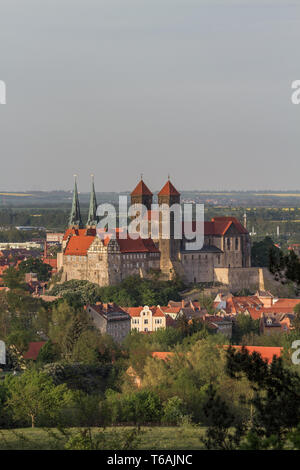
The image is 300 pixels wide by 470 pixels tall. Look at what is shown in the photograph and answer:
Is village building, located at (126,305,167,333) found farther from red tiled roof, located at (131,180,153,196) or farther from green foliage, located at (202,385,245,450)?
green foliage, located at (202,385,245,450)

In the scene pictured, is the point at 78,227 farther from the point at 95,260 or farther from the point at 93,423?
the point at 93,423

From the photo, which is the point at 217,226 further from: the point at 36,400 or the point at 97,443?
the point at 97,443

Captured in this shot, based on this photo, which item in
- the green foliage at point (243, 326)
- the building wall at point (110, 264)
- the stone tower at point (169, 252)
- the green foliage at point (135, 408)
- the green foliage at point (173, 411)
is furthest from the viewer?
the stone tower at point (169, 252)

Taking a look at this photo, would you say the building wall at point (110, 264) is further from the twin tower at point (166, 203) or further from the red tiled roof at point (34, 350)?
the red tiled roof at point (34, 350)

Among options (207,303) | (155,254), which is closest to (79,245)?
(155,254)

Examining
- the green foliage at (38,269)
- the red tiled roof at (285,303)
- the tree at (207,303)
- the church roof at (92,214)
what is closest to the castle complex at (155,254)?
the tree at (207,303)
